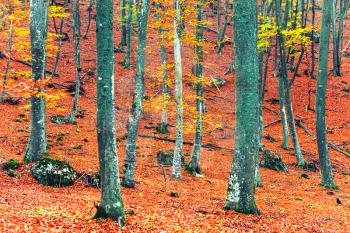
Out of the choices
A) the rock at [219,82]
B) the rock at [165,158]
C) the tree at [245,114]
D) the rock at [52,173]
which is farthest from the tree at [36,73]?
the rock at [219,82]

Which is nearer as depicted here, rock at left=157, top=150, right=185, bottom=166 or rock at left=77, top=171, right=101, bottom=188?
rock at left=77, top=171, right=101, bottom=188

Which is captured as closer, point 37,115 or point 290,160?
point 37,115

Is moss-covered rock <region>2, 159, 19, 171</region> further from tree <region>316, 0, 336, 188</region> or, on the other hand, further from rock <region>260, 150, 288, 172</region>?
rock <region>260, 150, 288, 172</region>

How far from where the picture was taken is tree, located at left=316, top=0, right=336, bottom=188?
48.0 ft

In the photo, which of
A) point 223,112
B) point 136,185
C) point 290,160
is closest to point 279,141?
point 290,160

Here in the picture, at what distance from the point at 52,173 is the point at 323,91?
38.3ft

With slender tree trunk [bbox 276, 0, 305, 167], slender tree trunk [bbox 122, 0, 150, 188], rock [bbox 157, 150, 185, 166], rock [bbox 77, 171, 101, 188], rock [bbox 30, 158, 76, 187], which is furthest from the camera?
slender tree trunk [bbox 276, 0, 305, 167]

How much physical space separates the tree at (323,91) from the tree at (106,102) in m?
10.7

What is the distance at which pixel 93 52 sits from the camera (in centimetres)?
3394

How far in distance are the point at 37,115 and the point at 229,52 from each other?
97.3 ft

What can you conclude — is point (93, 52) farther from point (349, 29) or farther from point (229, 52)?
point (349, 29)

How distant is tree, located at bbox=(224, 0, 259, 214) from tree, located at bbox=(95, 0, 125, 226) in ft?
11.0

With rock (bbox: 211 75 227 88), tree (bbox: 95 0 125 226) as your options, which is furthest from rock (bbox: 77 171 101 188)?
rock (bbox: 211 75 227 88)

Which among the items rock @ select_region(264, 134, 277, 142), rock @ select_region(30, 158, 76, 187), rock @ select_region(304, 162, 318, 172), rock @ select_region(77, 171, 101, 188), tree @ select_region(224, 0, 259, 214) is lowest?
rock @ select_region(304, 162, 318, 172)
